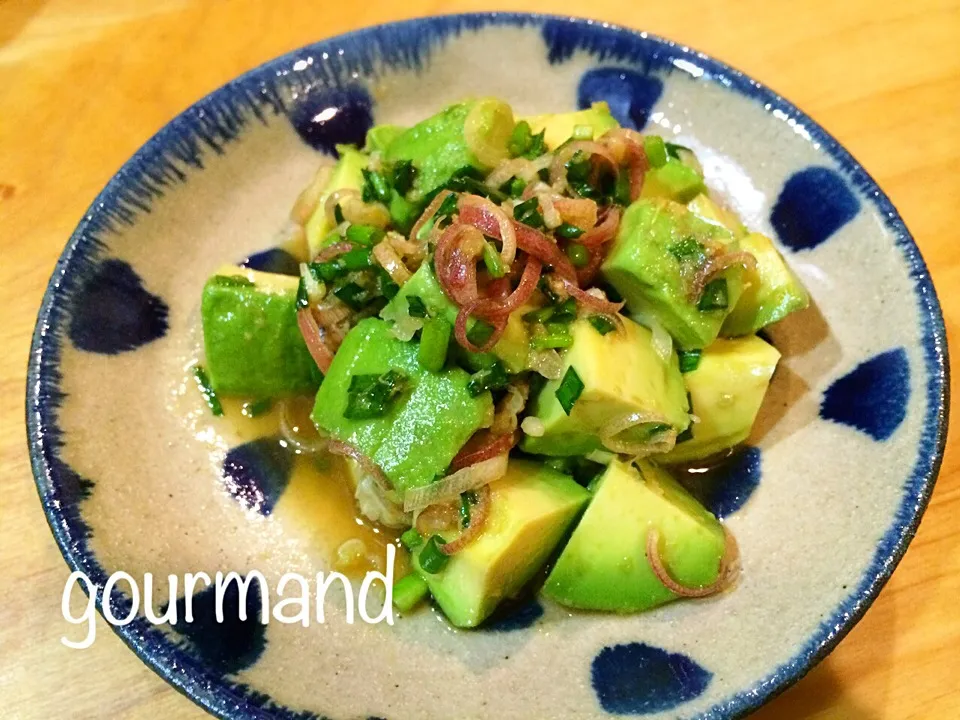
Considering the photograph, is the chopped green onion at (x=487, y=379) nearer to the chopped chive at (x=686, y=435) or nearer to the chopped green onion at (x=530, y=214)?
the chopped green onion at (x=530, y=214)

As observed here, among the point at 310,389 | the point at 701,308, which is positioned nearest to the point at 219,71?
the point at 310,389

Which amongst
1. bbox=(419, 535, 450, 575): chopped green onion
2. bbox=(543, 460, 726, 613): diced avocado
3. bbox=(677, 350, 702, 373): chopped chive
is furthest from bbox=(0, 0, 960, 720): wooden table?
bbox=(677, 350, 702, 373): chopped chive

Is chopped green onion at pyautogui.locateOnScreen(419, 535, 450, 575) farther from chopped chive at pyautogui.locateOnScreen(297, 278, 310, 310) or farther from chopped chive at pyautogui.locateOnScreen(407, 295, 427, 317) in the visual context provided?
chopped chive at pyautogui.locateOnScreen(297, 278, 310, 310)

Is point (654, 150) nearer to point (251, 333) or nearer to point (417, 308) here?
point (417, 308)

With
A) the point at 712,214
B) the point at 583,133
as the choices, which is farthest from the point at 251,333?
the point at 712,214

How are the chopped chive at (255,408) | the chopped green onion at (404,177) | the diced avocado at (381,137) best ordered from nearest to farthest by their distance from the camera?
the chopped green onion at (404,177)
the chopped chive at (255,408)
the diced avocado at (381,137)

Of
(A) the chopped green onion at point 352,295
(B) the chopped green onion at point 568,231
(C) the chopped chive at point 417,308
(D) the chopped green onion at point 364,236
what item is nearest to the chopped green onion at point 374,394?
(C) the chopped chive at point 417,308
